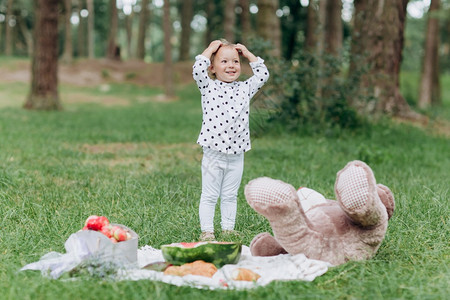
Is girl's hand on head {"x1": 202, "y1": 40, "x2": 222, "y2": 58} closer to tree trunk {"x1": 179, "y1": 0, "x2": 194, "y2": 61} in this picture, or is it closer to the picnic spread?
the picnic spread

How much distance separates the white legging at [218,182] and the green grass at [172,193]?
0.66 feet

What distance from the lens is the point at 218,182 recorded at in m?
4.13

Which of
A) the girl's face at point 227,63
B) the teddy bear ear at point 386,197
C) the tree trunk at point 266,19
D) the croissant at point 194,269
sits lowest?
the croissant at point 194,269

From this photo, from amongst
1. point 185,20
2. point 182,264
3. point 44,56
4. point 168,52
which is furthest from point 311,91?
point 185,20

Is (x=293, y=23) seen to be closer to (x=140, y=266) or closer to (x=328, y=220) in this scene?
(x=328, y=220)

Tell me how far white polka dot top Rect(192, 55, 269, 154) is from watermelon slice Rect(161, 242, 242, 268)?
0.83m

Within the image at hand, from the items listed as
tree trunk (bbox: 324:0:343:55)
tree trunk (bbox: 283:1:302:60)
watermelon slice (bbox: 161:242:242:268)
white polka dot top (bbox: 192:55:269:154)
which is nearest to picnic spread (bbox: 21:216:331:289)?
watermelon slice (bbox: 161:242:242:268)

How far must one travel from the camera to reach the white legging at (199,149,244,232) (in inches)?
160

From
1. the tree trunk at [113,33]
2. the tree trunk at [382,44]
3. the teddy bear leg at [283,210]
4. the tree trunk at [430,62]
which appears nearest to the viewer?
the teddy bear leg at [283,210]

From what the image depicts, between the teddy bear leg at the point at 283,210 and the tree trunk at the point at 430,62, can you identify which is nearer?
the teddy bear leg at the point at 283,210

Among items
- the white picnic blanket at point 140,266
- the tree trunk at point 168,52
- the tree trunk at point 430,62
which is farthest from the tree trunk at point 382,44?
the tree trunk at point 168,52

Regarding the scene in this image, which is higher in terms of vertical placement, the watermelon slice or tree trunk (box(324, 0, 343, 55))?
tree trunk (box(324, 0, 343, 55))

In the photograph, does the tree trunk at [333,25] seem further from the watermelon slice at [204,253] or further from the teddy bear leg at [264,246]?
the watermelon slice at [204,253]

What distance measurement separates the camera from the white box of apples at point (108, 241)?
3213 millimetres
